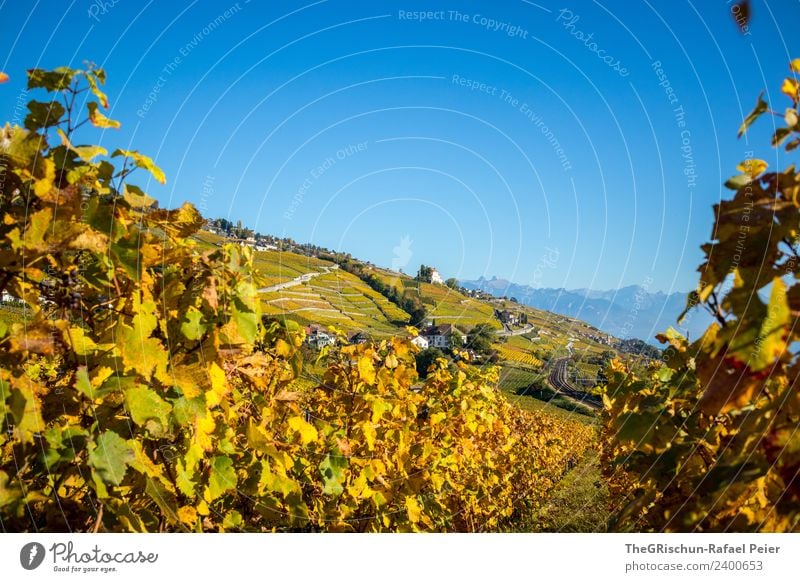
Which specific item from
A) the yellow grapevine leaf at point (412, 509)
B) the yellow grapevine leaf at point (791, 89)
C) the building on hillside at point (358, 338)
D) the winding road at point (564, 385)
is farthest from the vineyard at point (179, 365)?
the winding road at point (564, 385)

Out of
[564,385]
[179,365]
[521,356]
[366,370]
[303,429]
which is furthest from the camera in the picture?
[521,356]

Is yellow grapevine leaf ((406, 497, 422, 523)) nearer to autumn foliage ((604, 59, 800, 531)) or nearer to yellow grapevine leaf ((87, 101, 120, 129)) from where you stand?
autumn foliage ((604, 59, 800, 531))

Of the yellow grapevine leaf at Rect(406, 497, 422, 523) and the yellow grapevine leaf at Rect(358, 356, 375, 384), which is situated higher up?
the yellow grapevine leaf at Rect(358, 356, 375, 384)

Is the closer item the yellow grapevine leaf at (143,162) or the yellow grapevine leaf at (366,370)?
the yellow grapevine leaf at (143,162)

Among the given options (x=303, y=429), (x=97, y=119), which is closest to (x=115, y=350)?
(x=97, y=119)

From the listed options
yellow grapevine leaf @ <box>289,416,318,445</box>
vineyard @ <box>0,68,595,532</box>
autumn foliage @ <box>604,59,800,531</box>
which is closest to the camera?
autumn foliage @ <box>604,59,800,531</box>

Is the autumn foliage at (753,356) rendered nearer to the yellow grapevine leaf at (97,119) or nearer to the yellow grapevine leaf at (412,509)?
the yellow grapevine leaf at (97,119)

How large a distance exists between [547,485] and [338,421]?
48.6 ft

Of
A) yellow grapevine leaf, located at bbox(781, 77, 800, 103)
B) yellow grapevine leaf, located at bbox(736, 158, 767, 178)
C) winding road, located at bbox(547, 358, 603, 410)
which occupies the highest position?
yellow grapevine leaf, located at bbox(781, 77, 800, 103)

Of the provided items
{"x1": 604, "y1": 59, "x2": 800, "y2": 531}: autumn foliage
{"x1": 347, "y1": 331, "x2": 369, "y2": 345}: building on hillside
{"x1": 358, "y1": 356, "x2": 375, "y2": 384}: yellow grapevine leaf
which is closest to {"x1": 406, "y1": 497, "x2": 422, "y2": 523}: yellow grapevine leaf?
{"x1": 358, "y1": 356, "x2": 375, "y2": 384}: yellow grapevine leaf

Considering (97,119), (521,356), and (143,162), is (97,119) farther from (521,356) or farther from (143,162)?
(521,356)

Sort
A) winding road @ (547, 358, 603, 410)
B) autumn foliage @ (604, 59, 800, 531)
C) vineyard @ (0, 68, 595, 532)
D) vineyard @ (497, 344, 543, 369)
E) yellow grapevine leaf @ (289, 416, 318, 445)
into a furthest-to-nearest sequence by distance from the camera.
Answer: vineyard @ (497, 344, 543, 369) → winding road @ (547, 358, 603, 410) → yellow grapevine leaf @ (289, 416, 318, 445) → vineyard @ (0, 68, 595, 532) → autumn foliage @ (604, 59, 800, 531)

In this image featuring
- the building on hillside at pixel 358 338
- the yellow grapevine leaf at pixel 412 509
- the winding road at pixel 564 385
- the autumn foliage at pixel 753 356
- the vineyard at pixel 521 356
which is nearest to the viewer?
the autumn foliage at pixel 753 356

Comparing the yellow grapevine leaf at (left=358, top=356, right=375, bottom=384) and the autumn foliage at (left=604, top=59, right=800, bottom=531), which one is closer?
the autumn foliage at (left=604, top=59, right=800, bottom=531)
